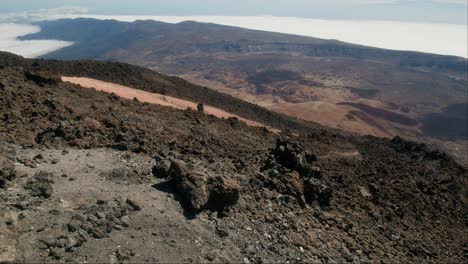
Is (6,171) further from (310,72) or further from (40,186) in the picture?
(310,72)

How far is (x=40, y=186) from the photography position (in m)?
7.50

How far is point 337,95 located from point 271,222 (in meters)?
75.9

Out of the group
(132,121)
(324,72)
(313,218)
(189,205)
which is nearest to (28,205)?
(189,205)

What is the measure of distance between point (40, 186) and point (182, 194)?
98.6 inches

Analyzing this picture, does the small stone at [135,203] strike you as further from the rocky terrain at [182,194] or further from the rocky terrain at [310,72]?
the rocky terrain at [310,72]

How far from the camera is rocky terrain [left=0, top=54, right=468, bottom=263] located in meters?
6.96

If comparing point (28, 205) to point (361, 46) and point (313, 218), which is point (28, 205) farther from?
point (361, 46)

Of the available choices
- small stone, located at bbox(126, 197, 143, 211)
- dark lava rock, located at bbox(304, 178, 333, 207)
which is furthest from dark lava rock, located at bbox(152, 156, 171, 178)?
dark lava rock, located at bbox(304, 178, 333, 207)

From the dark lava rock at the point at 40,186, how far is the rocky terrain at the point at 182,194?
0.03 meters

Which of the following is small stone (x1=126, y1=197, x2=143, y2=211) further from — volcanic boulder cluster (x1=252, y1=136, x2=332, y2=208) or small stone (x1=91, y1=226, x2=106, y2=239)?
volcanic boulder cluster (x1=252, y1=136, x2=332, y2=208)

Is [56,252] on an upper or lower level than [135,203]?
lower

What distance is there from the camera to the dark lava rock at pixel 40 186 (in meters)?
7.39

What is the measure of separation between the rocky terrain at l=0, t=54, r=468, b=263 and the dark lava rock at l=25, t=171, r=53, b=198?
3 cm

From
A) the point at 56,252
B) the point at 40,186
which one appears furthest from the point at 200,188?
the point at 56,252
